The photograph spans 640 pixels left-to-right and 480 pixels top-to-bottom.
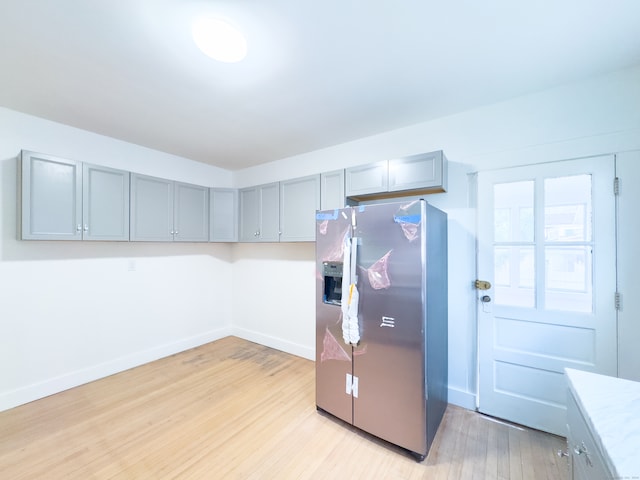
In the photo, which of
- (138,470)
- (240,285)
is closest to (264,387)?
(138,470)

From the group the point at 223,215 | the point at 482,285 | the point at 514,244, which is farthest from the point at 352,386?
the point at 223,215

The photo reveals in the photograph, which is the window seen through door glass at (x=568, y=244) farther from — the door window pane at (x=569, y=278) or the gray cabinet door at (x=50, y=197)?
the gray cabinet door at (x=50, y=197)

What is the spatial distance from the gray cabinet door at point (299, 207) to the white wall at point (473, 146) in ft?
1.19

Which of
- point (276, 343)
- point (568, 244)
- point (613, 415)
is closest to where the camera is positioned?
point (613, 415)

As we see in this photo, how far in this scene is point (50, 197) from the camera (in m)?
2.25

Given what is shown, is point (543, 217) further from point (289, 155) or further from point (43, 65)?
point (43, 65)

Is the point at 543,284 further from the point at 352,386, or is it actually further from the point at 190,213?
the point at 190,213

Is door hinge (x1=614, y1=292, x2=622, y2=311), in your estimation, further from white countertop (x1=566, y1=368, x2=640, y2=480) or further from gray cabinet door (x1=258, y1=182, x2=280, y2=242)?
gray cabinet door (x1=258, y1=182, x2=280, y2=242)

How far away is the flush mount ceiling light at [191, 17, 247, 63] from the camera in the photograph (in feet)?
4.45

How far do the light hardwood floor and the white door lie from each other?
1.02 feet

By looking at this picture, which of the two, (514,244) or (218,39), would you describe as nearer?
(218,39)

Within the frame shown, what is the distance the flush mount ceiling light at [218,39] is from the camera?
136 centimetres

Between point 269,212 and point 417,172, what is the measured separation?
1798 mm

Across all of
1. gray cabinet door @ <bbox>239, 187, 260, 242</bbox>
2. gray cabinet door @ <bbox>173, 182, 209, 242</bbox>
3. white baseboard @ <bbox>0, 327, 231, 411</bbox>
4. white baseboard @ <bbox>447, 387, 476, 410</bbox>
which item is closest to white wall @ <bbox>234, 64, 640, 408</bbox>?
white baseboard @ <bbox>447, 387, 476, 410</bbox>
